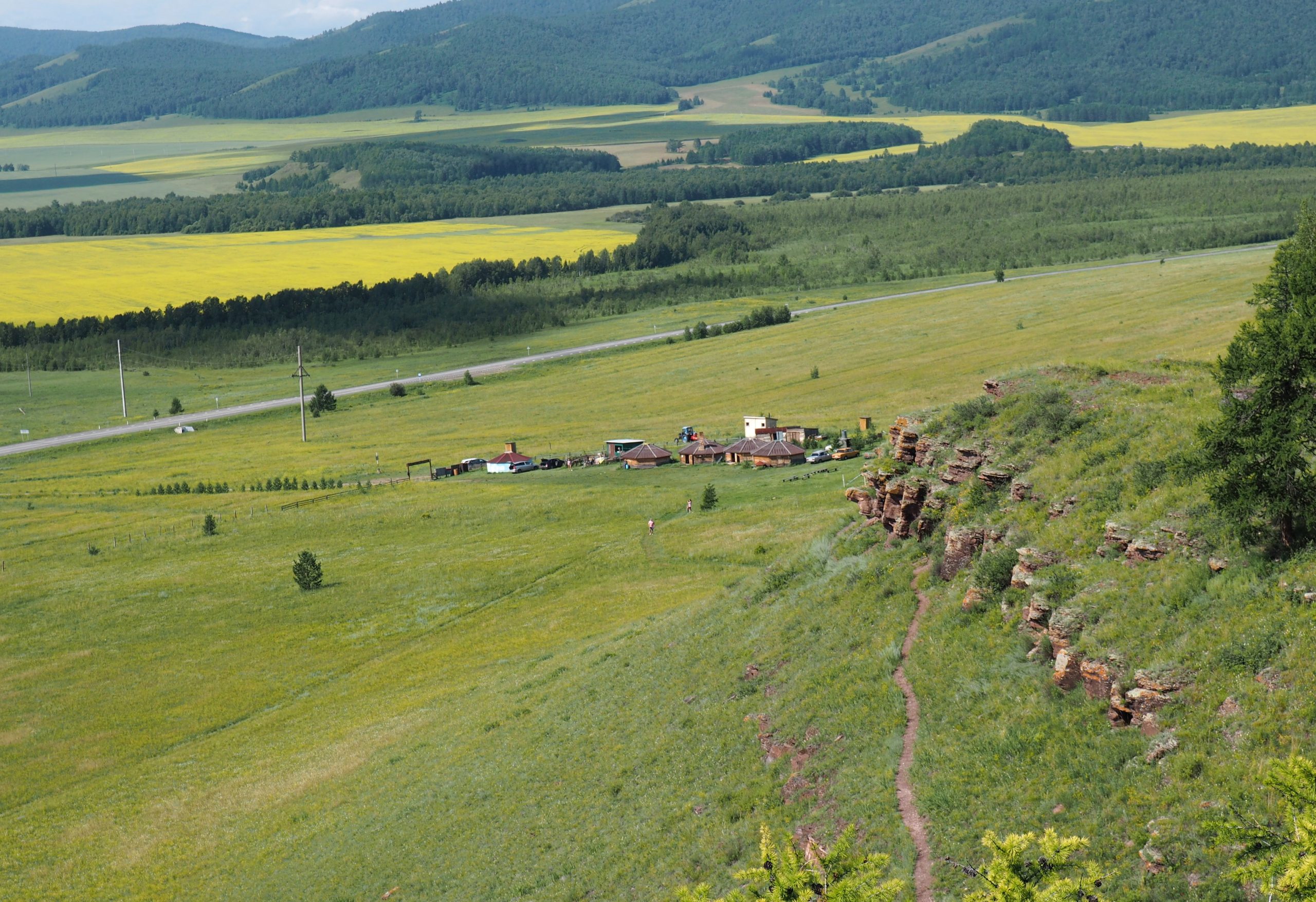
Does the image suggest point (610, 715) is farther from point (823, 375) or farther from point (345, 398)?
point (345, 398)

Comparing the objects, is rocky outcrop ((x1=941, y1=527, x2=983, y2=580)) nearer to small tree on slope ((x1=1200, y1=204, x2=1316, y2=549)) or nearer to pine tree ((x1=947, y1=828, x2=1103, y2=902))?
small tree on slope ((x1=1200, y1=204, x2=1316, y2=549))

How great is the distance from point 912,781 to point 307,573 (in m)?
53.7

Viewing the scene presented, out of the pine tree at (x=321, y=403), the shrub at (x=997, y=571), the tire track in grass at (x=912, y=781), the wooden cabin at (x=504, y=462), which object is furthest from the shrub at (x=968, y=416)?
the pine tree at (x=321, y=403)

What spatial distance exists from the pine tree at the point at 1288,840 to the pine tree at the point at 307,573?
2420 inches

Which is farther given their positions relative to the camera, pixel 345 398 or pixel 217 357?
pixel 217 357

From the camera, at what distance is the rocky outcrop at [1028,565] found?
1078 inches

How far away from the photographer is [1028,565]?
27.6 meters

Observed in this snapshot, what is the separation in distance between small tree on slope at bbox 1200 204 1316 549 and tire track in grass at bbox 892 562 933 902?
772 cm

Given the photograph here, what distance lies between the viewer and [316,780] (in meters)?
41.8

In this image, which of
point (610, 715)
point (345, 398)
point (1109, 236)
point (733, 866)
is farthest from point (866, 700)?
point (1109, 236)

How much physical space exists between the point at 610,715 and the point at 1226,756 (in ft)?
66.2

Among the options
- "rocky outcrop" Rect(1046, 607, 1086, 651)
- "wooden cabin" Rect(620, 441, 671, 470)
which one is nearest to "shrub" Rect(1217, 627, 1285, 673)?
"rocky outcrop" Rect(1046, 607, 1086, 651)

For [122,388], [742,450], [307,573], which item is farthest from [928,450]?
[122,388]

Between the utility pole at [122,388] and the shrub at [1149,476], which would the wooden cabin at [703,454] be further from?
the utility pole at [122,388]
